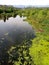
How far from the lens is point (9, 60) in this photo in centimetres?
2858

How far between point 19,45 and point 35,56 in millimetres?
8665

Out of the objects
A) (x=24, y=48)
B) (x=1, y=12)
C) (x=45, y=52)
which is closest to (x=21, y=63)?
(x=45, y=52)

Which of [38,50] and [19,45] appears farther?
[19,45]

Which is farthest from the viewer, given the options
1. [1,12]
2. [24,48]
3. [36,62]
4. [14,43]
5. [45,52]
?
[1,12]

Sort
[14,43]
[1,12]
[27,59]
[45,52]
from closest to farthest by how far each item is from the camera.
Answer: [27,59] → [45,52] → [14,43] → [1,12]

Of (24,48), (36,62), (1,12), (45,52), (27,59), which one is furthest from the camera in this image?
(1,12)

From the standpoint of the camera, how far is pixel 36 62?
1060 inches

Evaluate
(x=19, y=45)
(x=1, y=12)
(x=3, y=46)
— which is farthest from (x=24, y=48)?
(x=1, y=12)

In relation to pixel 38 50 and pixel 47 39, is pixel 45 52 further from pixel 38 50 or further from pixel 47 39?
pixel 47 39

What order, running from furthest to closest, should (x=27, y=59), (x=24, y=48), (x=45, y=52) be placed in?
(x=24, y=48) → (x=45, y=52) → (x=27, y=59)

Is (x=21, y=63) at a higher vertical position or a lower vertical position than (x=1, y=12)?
higher

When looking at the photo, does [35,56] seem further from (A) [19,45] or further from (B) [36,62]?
(A) [19,45]

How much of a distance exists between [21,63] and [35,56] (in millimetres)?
3620

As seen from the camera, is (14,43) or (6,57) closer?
(6,57)
